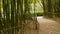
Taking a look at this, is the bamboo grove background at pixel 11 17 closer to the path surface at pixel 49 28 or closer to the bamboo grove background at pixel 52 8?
the path surface at pixel 49 28

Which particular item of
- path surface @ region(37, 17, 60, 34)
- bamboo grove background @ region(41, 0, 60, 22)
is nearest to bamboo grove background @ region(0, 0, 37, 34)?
path surface @ region(37, 17, 60, 34)

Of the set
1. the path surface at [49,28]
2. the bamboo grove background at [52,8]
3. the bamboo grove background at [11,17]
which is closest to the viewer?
the bamboo grove background at [11,17]

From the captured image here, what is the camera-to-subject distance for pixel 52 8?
569cm

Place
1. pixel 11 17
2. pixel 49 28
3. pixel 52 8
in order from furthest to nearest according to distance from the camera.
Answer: pixel 52 8, pixel 49 28, pixel 11 17

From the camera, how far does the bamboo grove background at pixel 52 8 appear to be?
5570mm

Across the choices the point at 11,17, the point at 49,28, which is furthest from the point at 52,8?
the point at 11,17

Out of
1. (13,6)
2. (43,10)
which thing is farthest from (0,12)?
(43,10)

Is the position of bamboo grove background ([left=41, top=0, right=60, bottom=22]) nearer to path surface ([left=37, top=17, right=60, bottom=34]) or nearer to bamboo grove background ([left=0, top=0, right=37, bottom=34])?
path surface ([left=37, top=17, right=60, bottom=34])

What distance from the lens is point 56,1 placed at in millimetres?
5559

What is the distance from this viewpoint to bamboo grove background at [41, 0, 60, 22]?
5570 mm

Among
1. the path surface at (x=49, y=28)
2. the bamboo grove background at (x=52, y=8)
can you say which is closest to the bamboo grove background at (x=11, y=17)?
the path surface at (x=49, y=28)

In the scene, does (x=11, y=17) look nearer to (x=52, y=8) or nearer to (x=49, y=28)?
(x=49, y=28)

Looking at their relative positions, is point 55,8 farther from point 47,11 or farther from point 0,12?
point 0,12

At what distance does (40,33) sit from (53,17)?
2561mm
